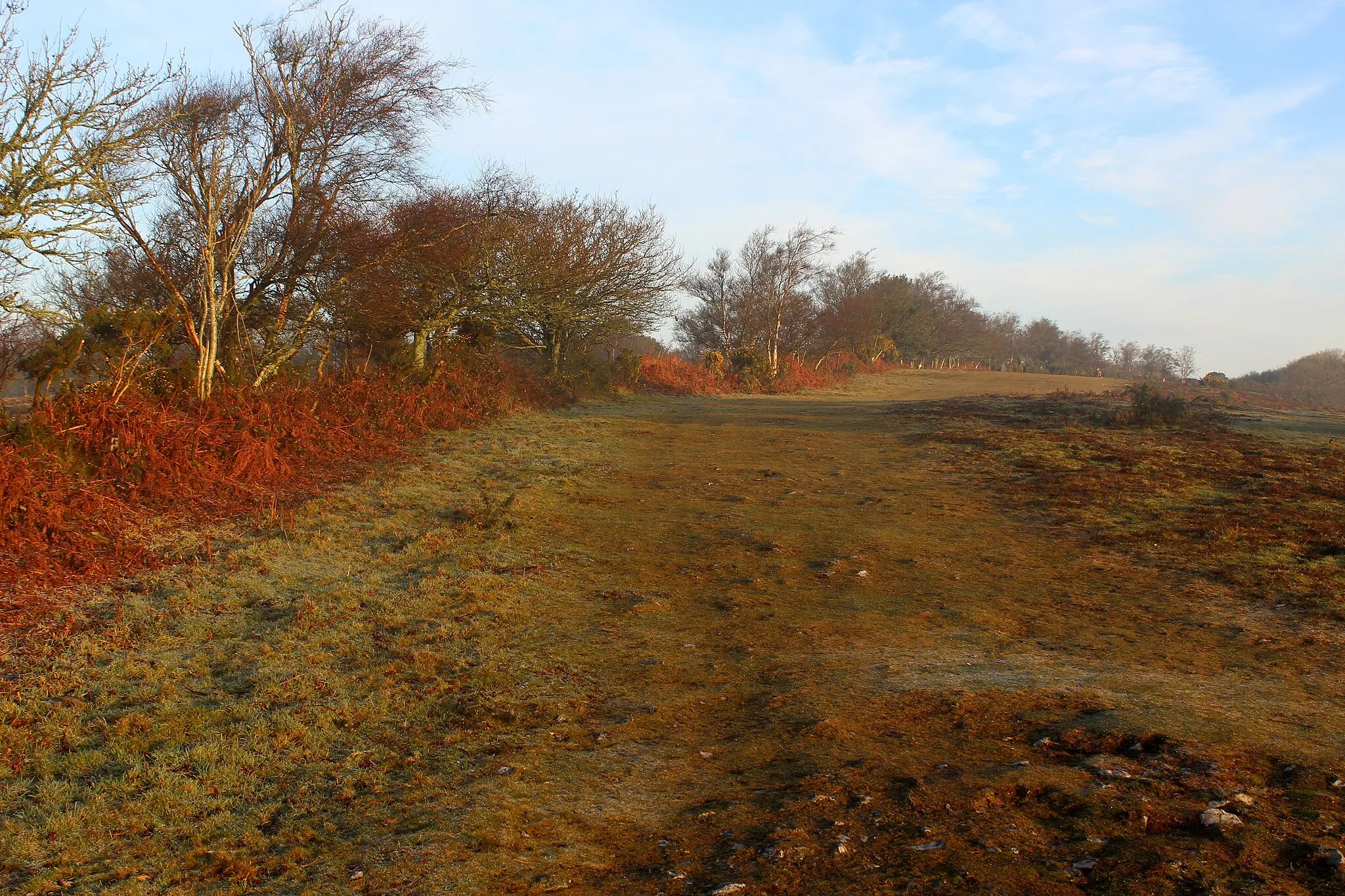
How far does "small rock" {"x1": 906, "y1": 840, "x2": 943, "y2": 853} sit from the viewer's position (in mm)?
3197

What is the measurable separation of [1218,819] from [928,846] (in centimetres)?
111

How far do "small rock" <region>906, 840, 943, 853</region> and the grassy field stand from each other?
0.01 metres

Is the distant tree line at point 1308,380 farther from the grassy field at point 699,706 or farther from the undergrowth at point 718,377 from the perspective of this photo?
the grassy field at point 699,706

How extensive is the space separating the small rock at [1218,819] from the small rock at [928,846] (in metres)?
1.00

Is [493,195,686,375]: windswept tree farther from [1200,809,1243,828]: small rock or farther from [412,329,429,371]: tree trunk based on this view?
[1200,809,1243,828]: small rock

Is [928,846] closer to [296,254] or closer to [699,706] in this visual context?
[699,706]

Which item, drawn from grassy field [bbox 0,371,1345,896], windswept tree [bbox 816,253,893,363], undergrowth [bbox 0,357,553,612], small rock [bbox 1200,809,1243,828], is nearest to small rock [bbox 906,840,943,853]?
grassy field [bbox 0,371,1345,896]

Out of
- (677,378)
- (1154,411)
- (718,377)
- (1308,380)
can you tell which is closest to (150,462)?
(1154,411)

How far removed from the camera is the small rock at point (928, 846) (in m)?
3.20

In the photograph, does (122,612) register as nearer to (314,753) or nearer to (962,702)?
(314,753)

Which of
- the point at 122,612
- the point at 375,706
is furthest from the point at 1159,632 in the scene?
the point at 122,612

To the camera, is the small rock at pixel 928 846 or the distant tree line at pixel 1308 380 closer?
the small rock at pixel 928 846

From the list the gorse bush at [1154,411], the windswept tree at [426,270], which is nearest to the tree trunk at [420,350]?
the windswept tree at [426,270]

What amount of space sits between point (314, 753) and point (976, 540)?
640 cm
